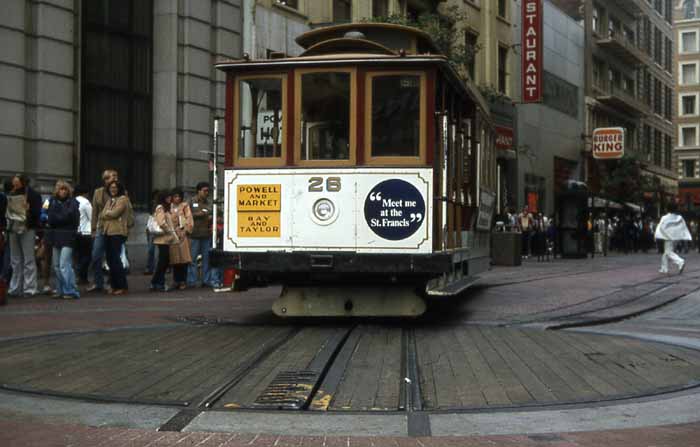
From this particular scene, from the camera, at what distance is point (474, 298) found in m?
14.4

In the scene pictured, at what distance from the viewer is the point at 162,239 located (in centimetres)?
1595

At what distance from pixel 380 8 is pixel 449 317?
861 inches

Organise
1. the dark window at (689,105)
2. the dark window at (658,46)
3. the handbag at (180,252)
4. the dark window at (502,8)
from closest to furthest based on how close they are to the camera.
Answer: the handbag at (180,252) → the dark window at (502,8) → the dark window at (658,46) → the dark window at (689,105)

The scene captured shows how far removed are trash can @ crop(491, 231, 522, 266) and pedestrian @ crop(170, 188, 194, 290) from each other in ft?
24.7

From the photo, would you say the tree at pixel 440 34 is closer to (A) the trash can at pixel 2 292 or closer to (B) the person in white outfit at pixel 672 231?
(B) the person in white outfit at pixel 672 231

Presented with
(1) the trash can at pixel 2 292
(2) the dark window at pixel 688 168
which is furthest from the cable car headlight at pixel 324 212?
(2) the dark window at pixel 688 168

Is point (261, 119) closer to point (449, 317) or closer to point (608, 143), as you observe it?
point (449, 317)

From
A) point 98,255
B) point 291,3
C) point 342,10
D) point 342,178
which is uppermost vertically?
point 342,10

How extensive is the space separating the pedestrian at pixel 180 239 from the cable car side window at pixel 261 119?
231 inches

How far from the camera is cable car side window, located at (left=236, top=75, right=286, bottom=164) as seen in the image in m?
10.5

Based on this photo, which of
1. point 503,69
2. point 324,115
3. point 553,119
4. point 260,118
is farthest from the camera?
point 553,119

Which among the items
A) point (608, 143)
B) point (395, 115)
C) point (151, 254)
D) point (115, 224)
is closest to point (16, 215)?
point (115, 224)

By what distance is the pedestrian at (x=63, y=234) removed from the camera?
14.0 metres

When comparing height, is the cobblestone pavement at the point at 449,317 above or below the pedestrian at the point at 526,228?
below
